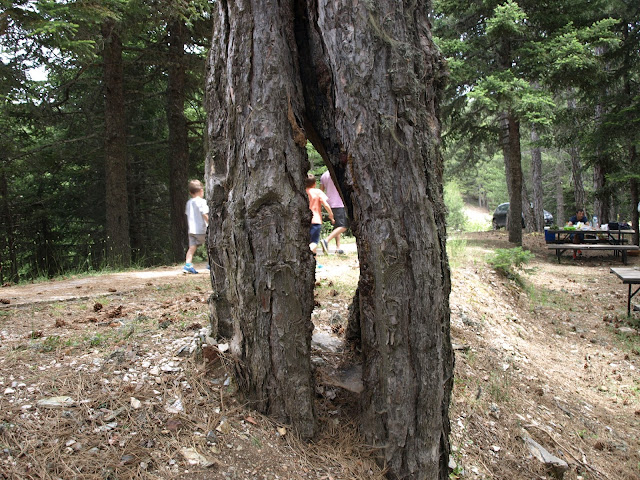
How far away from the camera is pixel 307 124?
288cm

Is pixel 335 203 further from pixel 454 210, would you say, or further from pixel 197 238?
pixel 454 210

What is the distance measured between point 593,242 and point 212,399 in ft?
49.5

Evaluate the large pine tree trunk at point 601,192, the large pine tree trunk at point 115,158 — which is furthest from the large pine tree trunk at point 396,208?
the large pine tree trunk at point 601,192

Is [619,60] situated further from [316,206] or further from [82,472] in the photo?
[82,472]

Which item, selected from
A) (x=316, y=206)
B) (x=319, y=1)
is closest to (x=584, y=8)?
(x=316, y=206)

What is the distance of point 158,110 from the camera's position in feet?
47.9

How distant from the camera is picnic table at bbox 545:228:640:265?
1263 cm

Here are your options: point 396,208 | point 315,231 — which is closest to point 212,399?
point 396,208

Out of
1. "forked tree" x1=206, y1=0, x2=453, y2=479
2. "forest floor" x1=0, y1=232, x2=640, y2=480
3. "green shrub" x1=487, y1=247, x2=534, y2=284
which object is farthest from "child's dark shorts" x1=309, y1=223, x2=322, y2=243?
"forked tree" x1=206, y1=0, x2=453, y2=479

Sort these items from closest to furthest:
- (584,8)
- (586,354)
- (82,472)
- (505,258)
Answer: (82,472), (586,354), (505,258), (584,8)

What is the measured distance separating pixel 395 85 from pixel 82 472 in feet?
8.28

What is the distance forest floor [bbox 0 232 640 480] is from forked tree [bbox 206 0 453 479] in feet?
0.88

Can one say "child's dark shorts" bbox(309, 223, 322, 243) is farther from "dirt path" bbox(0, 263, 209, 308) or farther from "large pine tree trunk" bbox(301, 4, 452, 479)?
"large pine tree trunk" bbox(301, 4, 452, 479)

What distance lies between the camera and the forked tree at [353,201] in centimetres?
243
